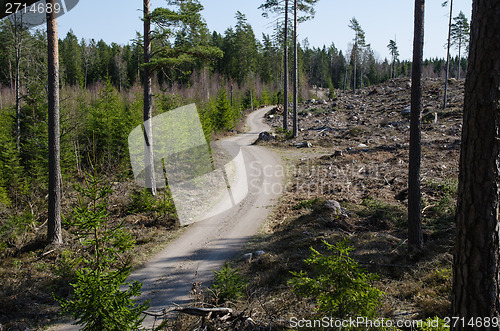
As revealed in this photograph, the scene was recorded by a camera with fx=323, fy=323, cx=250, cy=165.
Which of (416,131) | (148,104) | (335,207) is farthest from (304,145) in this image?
(416,131)

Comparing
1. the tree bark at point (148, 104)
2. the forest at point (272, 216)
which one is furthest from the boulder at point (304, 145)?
the tree bark at point (148, 104)

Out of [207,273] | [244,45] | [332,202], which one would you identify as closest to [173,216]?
[207,273]

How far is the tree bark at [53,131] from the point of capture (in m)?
11.2

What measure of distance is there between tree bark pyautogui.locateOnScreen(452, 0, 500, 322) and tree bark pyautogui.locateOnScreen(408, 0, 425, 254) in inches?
214

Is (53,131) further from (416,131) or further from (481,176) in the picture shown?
(481,176)

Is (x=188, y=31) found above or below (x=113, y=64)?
below

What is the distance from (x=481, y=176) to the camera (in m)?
3.10

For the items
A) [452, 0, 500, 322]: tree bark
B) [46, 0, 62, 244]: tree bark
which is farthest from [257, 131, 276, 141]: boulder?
[452, 0, 500, 322]: tree bark

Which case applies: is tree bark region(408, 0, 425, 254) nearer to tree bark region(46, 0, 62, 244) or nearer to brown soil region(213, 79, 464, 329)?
brown soil region(213, 79, 464, 329)

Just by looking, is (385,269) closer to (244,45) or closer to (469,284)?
(469,284)

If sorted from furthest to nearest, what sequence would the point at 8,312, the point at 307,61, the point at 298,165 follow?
the point at 307,61 < the point at 298,165 < the point at 8,312

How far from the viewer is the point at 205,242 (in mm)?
12133

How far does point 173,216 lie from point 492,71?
43.2 ft

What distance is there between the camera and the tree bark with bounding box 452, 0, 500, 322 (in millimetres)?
2969
